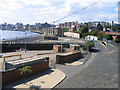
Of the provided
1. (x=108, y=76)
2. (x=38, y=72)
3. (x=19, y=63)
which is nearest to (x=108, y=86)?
(x=108, y=76)

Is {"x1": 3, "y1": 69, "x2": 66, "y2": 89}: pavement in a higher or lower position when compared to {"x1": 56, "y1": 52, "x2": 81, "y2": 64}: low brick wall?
lower

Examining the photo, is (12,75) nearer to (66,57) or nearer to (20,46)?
(66,57)

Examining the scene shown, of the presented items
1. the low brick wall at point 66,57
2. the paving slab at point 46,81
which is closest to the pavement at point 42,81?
the paving slab at point 46,81

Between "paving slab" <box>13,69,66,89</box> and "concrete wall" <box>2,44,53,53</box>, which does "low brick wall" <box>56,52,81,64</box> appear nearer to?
"paving slab" <box>13,69,66,89</box>

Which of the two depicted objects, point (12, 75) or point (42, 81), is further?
point (42, 81)

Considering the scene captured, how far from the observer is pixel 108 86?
7.81 meters

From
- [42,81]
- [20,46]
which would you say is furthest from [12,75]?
[20,46]

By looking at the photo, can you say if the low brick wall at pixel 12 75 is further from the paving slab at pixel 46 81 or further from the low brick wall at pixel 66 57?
the low brick wall at pixel 66 57

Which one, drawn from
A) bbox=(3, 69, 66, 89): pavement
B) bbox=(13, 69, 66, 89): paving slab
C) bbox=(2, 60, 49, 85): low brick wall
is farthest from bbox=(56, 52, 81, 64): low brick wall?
bbox=(2, 60, 49, 85): low brick wall

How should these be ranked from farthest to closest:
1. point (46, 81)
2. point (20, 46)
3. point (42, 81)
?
point (20, 46)
point (46, 81)
point (42, 81)

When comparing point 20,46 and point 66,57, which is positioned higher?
point 20,46

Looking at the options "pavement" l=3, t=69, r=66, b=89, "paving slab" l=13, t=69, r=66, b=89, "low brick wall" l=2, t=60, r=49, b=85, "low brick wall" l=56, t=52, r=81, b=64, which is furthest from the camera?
"low brick wall" l=56, t=52, r=81, b=64

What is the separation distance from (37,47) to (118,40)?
3513 centimetres

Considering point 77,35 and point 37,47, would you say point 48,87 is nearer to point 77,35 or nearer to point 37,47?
point 37,47
